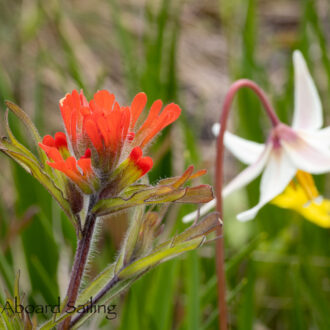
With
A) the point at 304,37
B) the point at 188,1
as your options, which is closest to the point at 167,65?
the point at 304,37

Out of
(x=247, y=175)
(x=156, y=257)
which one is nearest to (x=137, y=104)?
(x=156, y=257)

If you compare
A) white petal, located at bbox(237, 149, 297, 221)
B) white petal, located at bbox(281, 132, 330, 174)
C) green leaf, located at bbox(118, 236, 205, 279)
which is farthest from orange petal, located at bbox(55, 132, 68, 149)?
white petal, located at bbox(281, 132, 330, 174)

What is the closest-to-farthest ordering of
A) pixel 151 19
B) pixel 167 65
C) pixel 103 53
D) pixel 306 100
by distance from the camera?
pixel 306 100, pixel 167 65, pixel 151 19, pixel 103 53

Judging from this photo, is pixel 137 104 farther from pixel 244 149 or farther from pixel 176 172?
pixel 176 172

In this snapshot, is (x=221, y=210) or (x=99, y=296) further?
(x=221, y=210)

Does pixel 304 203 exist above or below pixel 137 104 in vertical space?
below

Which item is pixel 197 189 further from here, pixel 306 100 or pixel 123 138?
pixel 306 100
